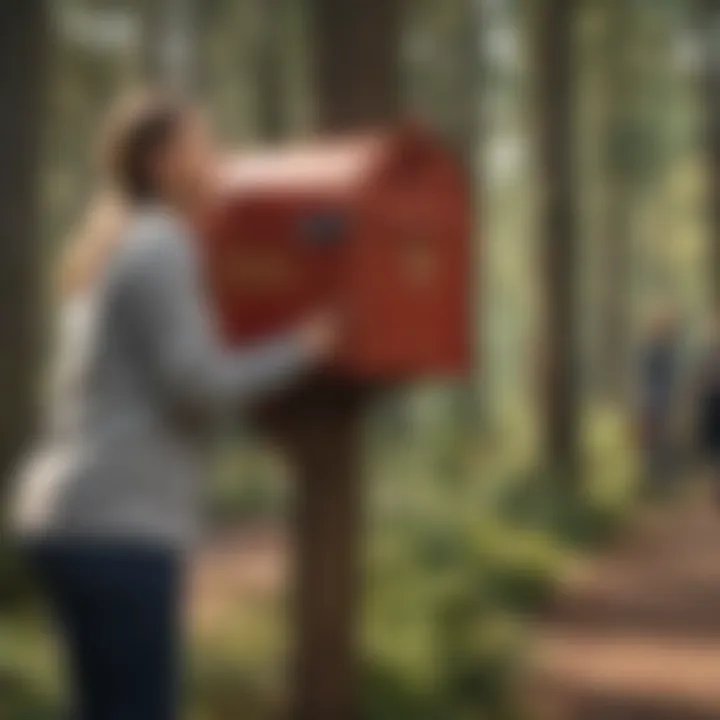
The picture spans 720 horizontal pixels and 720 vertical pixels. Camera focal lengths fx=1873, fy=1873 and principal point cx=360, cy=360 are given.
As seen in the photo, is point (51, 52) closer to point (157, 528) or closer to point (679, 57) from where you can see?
point (157, 528)

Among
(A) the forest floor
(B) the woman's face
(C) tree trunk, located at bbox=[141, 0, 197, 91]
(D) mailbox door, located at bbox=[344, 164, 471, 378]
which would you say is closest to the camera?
(B) the woman's face

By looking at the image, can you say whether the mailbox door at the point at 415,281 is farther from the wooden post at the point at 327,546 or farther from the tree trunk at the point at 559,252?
the tree trunk at the point at 559,252

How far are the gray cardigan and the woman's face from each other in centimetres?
6

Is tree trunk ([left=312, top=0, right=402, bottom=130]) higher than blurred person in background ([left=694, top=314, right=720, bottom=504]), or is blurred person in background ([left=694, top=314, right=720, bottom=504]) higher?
blurred person in background ([left=694, top=314, right=720, bottom=504])

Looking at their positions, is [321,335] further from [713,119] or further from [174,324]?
[713,119]

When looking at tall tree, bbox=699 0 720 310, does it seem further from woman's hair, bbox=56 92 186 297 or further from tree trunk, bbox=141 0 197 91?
woman's hair, bbox=56 92 186 297

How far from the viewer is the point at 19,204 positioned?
607cm

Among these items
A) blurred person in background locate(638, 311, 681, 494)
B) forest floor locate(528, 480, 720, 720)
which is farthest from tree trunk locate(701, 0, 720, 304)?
forest floor locate(528, 480, 720, 720)

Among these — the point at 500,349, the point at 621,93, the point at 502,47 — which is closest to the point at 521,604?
the point at 502,47

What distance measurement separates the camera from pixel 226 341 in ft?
11.6

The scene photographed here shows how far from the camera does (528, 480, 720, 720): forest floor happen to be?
217 inches

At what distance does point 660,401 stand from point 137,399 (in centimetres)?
884

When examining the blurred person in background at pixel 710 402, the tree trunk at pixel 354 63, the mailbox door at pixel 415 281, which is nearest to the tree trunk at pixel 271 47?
the blurred person in background at pixel 710 402

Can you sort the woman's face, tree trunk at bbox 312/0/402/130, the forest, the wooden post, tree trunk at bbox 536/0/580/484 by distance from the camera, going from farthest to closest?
tree trunk at bbox 536/0/580/484
the forest
tree trunk at bbox 312/0/402/130
the wooden post
the woman's face
